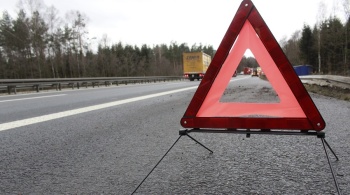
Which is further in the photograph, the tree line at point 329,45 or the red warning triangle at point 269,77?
the tree line at point 329,45

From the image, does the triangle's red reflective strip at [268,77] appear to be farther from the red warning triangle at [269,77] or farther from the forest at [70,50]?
the forest at [70,50]

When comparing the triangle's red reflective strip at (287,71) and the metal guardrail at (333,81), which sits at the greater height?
the triangle's red reflective strip at (287,71)

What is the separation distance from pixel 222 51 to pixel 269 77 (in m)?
0.41

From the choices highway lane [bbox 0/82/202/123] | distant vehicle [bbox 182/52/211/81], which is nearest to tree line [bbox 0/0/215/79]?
distant vehicle [bbox 182/52/211/81]

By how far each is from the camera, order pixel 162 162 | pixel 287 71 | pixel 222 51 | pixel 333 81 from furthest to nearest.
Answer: pixel 333 81
pixel 162 162
pixel 222 51
pixel 287 71

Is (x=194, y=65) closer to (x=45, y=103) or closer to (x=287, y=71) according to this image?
(x=45, y=103)

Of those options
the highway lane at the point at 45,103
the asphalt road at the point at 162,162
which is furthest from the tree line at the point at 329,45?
the asphalt road at the point at 162,162

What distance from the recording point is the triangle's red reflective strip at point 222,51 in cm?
185

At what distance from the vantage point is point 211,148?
2.79m

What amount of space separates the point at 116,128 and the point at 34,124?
1.41 meters

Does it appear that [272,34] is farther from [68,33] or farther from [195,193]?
[68,33]

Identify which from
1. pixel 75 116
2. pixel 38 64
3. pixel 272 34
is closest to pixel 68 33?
pixel 38 64

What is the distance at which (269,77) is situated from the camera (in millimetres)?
1955

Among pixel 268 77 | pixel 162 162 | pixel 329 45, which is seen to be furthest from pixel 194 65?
pixel 329 45
